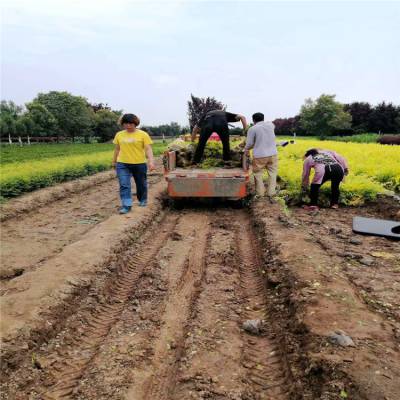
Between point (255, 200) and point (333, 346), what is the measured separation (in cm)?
555

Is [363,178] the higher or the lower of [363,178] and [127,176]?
the lower

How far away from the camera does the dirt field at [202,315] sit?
262 cm

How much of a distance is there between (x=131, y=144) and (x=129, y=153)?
0.16 m

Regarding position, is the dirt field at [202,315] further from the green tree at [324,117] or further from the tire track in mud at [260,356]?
the green tree at [324,117]

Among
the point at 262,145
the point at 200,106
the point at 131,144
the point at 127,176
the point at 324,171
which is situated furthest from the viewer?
the point at 200,106

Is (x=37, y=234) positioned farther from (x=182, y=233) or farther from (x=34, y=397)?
(x=34, y=397)

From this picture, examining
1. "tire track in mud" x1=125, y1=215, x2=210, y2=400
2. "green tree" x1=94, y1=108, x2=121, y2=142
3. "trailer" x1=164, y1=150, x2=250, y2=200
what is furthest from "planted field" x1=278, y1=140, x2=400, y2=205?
"green tree" x1=94, y1=108, x2=121, y2=142

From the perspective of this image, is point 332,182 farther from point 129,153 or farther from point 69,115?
point 69,115

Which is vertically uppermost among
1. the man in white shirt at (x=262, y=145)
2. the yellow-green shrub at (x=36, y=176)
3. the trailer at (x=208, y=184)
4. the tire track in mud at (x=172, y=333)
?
the man in white shirt at (x=262, y=145)

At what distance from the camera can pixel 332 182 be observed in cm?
746

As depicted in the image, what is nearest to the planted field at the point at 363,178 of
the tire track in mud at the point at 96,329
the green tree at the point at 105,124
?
the tire track in mud at the point at 96,329

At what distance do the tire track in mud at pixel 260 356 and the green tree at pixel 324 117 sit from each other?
136ft

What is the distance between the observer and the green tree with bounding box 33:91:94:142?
160 ft

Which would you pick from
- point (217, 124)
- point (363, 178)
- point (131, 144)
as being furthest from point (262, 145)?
point (131, 144)
